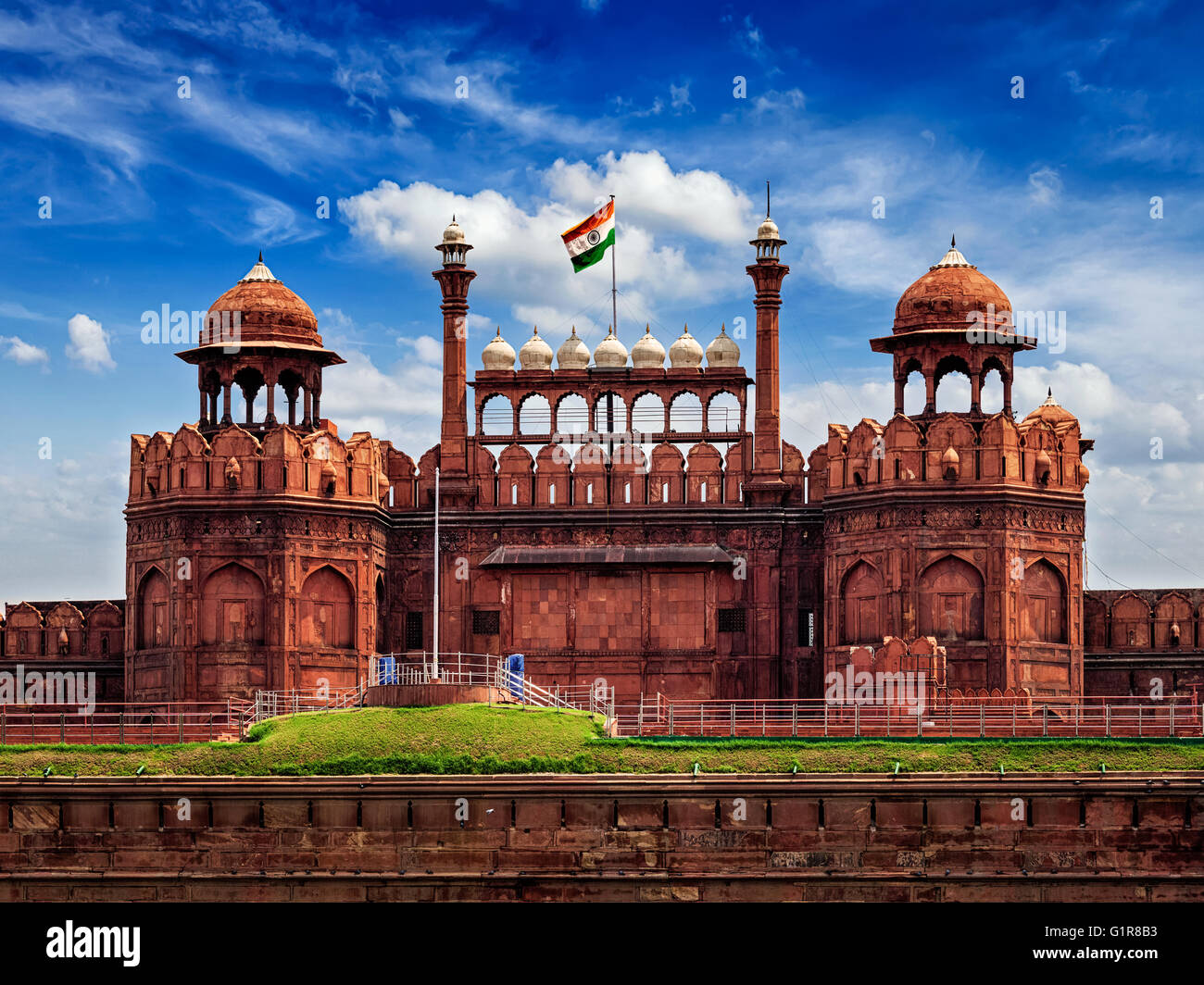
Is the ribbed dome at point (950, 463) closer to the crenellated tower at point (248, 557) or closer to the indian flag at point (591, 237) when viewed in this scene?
the indian flag at point (591, 237)

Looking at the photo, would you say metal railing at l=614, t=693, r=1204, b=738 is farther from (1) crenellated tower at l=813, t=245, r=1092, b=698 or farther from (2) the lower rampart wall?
(2) the lower rampart wall

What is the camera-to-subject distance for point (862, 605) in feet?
211

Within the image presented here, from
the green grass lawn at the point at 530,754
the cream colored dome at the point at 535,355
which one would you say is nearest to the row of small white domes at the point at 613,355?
the cream colored dome at the point at 535,355

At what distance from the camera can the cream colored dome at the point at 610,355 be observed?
229 feet

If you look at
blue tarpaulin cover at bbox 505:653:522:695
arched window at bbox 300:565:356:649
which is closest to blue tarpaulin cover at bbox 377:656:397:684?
arched window at bbox 300:565:356:649

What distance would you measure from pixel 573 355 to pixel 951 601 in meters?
16.1

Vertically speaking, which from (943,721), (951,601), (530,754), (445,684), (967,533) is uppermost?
(967,533)

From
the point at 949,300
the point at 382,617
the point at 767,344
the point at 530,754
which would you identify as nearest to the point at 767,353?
the point at 767,344

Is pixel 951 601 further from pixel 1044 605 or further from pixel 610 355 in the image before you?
pixel 610 355

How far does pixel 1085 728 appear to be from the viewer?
181 feet

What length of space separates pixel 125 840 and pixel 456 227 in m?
26.2

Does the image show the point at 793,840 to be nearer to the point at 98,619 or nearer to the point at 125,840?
the point at 125,840
